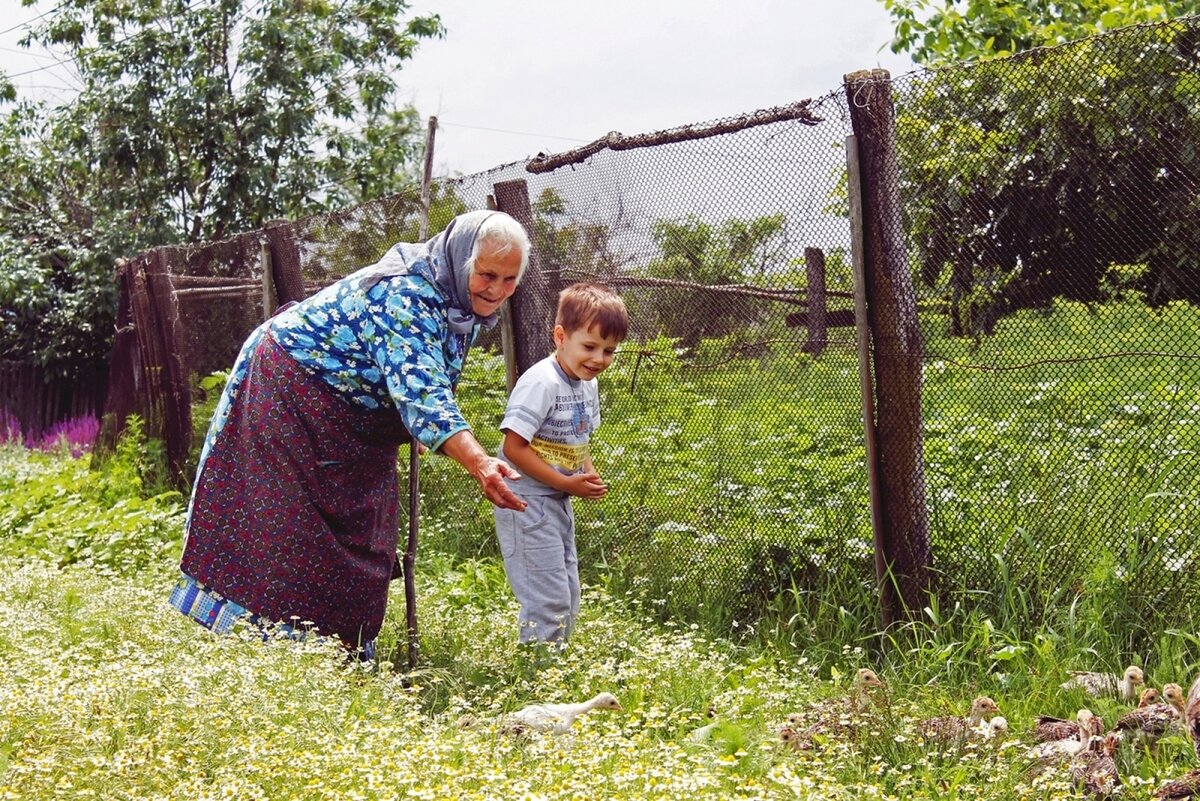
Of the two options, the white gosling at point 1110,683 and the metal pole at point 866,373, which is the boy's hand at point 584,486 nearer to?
the metal pole at point 866,373

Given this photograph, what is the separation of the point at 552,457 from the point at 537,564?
36cm

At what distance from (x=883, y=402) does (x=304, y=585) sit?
2.04 meters

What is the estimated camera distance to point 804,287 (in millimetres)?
4555

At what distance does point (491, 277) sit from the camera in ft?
12.3

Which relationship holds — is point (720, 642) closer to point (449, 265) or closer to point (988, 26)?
point (449, 265)

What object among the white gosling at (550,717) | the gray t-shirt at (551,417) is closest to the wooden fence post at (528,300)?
the gray t-shirt at (551,417)

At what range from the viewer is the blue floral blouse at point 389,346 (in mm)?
3582

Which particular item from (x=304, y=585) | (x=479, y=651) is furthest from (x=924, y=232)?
(x=304, y=585)

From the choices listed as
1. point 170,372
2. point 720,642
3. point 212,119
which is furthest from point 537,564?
point 212,119

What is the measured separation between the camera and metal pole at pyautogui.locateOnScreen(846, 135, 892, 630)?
438 centimetres

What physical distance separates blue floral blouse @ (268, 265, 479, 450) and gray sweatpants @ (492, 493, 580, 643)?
524mm

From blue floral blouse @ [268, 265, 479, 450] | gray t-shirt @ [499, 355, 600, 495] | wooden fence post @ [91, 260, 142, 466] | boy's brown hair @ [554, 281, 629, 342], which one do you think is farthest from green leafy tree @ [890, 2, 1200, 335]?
wooden fence post @ [91, 260, 142, 466]

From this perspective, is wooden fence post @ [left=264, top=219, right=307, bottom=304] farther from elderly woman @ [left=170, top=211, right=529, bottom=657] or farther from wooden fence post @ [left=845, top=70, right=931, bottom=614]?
wooden fence post @ [left=845, top=70, right=931, bottom=614]

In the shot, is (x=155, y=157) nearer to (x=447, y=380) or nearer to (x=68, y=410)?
(x=68, y=410)
